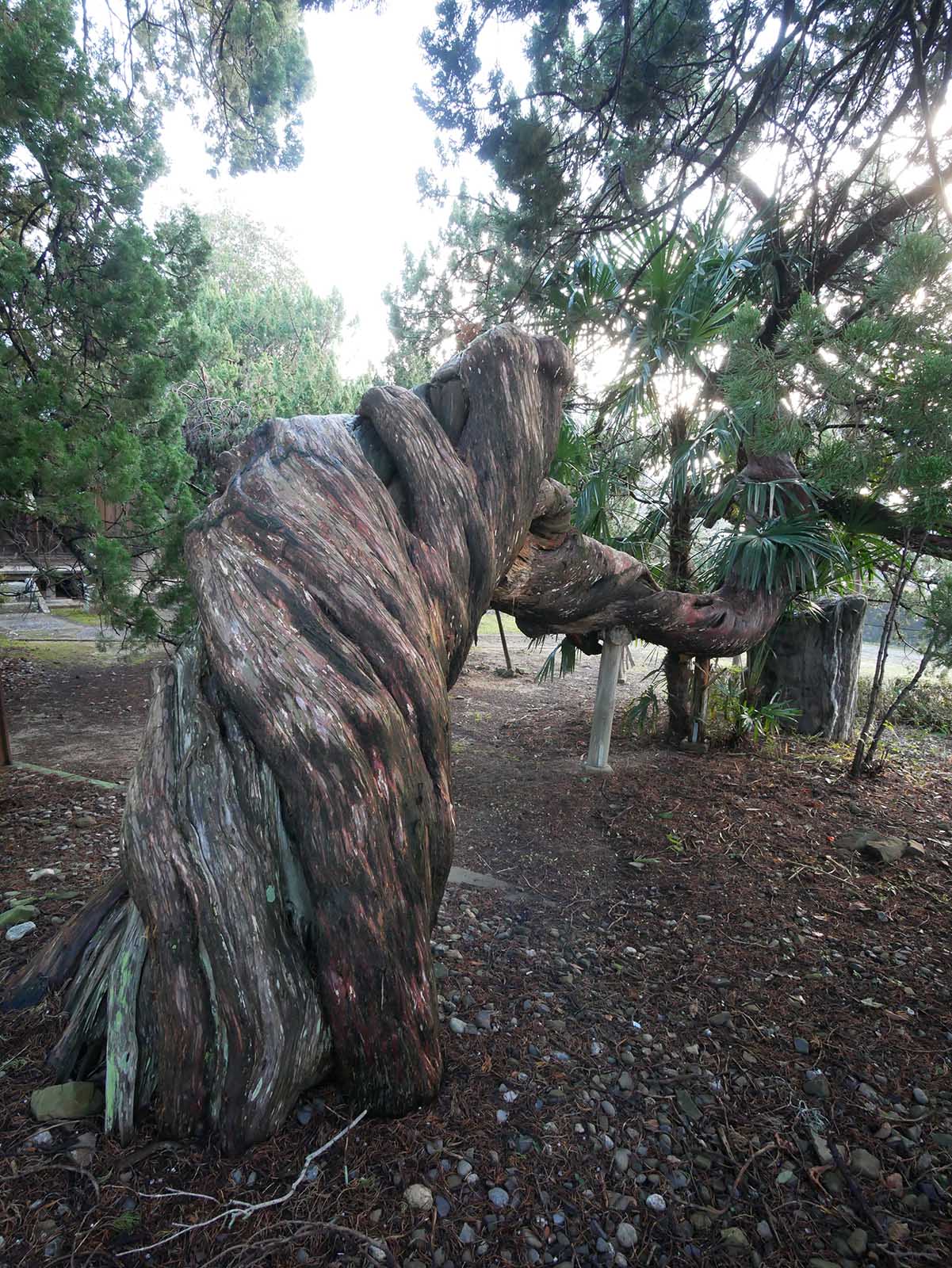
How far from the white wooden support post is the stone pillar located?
4.37 ft

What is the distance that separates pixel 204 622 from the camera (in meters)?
1.33

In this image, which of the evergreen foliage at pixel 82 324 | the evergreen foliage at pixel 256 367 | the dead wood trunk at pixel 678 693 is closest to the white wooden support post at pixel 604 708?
the dead wood trunk at pixel 678 693

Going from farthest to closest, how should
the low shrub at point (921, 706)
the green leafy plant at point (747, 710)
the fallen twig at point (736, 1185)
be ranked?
the low shrub at point (921, 706), the green leafy plant at point (747, 710), the fallen twig at point (736, 1185)

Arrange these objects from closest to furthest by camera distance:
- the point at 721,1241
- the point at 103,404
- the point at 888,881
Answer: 1. the point at 721,1241
2. the point at 888,881
3. the point at 103,404

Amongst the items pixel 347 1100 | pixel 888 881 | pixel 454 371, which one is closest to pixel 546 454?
pixel 454 371

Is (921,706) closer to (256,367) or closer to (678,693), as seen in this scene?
(678,693)

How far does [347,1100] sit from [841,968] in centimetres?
158

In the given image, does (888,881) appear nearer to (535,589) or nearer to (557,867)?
(557,867)

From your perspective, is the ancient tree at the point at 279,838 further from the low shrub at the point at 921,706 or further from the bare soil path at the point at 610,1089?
the low shrub at the point at 921,706

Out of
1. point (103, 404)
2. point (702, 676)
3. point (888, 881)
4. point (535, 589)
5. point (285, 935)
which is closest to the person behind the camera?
point (285, 935)

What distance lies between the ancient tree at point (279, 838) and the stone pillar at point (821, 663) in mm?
3906

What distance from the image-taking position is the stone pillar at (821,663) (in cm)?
466

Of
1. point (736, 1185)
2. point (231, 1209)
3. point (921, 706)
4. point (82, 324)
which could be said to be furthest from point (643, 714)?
point (82, 324)

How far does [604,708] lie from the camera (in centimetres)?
412
